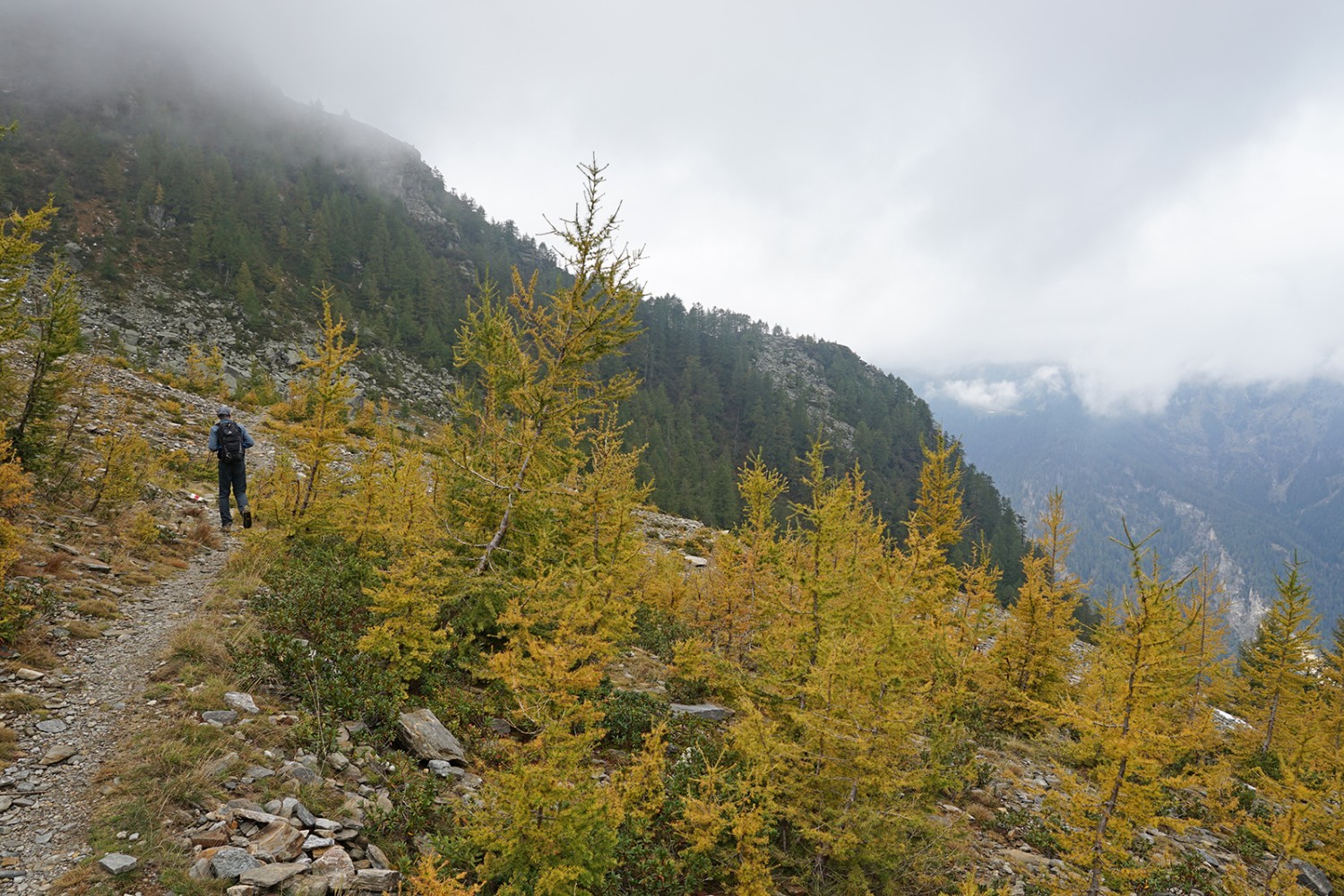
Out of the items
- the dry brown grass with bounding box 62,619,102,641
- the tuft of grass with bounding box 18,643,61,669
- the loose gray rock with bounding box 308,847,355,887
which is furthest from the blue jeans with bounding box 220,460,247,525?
the loose gray rock with bounding box 308,847,355,887

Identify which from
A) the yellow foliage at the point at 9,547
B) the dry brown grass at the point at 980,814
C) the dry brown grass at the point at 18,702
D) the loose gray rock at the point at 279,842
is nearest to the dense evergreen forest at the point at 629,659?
the yellow foliage at the point at 9,547

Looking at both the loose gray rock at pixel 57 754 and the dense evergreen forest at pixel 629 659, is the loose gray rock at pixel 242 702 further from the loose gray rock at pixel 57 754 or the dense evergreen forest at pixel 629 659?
the loose gray rock at pixel 57 754

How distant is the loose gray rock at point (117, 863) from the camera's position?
3.81 m

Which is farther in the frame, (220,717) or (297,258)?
(297,258)

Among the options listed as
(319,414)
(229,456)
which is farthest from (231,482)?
(319,414)

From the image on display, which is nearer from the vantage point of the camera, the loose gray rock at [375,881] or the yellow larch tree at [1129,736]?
the loose gray rock at [375,881]

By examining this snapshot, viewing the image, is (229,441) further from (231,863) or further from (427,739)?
(231,863)

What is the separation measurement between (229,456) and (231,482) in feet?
3.60

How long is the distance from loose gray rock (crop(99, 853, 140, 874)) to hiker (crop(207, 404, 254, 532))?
1011 cm

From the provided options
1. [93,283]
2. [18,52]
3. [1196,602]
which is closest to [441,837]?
[1196,602]

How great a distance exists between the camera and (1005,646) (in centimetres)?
1675

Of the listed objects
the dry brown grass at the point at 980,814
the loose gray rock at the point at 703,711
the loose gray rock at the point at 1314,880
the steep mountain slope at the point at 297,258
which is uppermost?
the steep mountain slope at the point at 297,258

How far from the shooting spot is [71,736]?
514cm

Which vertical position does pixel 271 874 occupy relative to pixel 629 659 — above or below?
above
